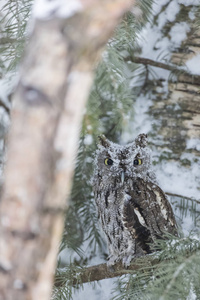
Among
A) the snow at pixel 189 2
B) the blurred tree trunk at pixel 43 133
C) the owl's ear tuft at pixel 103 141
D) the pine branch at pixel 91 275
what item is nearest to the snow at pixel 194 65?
the snow at pixel 189 2

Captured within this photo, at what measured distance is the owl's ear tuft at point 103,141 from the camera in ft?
5.91

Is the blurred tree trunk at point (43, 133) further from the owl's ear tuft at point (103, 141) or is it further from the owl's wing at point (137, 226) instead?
the owl's ear tuft at point (103, 141)

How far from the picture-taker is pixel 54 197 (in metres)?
0.59

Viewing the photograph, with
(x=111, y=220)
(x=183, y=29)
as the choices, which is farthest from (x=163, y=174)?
(x=183, y=29)

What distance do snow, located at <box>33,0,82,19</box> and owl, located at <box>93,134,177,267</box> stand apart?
116 centimetres

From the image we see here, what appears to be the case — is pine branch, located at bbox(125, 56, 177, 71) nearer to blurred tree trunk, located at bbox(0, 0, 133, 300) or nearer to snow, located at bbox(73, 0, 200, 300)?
snow, located at bbox(73, 0, 200, 300)

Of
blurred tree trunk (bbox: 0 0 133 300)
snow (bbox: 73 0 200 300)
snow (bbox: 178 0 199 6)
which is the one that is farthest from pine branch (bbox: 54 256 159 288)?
snow (bbox: 178 0 199 6)

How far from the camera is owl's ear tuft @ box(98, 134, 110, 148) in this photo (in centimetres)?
180

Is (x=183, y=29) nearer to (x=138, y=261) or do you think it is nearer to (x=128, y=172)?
(x=128, y=172)

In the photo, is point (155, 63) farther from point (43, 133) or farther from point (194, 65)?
point (43, 133)

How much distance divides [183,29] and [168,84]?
0.27 m

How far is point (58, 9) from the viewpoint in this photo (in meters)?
0.57

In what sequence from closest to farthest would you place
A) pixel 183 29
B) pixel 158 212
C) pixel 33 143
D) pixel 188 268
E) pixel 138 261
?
pixel 33 143
pixel 188 268
pixel 138 261
pixel 158 212
pixel 183 29

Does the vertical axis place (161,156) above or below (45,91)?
above
